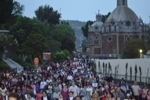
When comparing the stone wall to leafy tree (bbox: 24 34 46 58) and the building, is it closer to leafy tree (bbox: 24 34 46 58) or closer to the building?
leafy tree (bbox: 24 34 46 58)

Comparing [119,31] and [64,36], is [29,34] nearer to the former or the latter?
[64,36]

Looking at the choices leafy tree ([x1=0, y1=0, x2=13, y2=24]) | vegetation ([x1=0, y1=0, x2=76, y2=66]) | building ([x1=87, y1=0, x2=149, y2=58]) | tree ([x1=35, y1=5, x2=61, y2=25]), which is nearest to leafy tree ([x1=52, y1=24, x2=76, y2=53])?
vegetation ([x1=0, y1=0, x2=76, y2=66])

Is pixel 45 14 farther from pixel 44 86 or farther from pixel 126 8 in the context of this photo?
pixel 44 86

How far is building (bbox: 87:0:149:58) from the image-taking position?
147 metres

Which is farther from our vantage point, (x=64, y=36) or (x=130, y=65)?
(x=64, y=36)

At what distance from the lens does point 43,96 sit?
19219mm

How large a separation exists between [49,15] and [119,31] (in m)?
31.1

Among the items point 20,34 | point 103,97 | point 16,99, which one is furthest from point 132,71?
point 16,99

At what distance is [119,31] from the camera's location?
148m

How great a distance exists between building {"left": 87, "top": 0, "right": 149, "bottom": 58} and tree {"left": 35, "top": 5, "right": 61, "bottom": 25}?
26072mm

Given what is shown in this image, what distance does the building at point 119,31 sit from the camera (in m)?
147

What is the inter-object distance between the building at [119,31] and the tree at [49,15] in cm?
2607

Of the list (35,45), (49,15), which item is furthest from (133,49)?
(49,15)

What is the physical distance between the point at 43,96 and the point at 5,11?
104 ft
